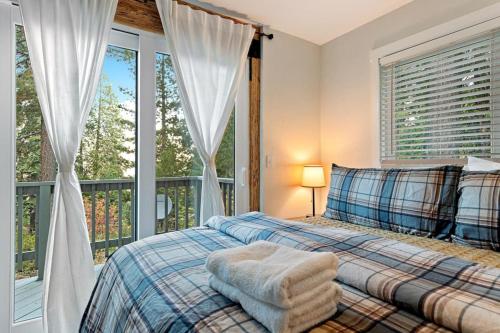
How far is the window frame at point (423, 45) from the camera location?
1.87 meters

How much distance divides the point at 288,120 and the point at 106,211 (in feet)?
5.87

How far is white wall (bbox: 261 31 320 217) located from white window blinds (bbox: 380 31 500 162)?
0.73 meters

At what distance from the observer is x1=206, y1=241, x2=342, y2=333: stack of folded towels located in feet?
2.25

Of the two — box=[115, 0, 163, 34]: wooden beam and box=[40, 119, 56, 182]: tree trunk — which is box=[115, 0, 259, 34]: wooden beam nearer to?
box=[115, 0, 163, 34]: wooden beam

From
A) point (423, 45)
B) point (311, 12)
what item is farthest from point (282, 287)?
point (311, 12)

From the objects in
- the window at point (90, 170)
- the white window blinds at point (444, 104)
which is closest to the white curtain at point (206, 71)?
the window at point (90, 170)

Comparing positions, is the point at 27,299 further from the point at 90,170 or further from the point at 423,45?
the point at 423,45

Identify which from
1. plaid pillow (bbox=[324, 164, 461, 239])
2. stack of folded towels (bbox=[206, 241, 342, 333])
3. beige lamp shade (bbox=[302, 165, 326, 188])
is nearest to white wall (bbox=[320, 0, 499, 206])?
beige lamp shade (bbox=[302, 165, 326, 188])

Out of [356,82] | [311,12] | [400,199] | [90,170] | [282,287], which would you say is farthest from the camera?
[356,82]

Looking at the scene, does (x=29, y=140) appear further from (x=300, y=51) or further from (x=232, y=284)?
(x=300, y=51)

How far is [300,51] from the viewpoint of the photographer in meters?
2.95

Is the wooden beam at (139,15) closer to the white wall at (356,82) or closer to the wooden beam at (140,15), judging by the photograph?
the wooden beam at (140,15)

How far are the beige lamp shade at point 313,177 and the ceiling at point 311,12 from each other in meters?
1.32

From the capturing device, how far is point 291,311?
689 millimetres
